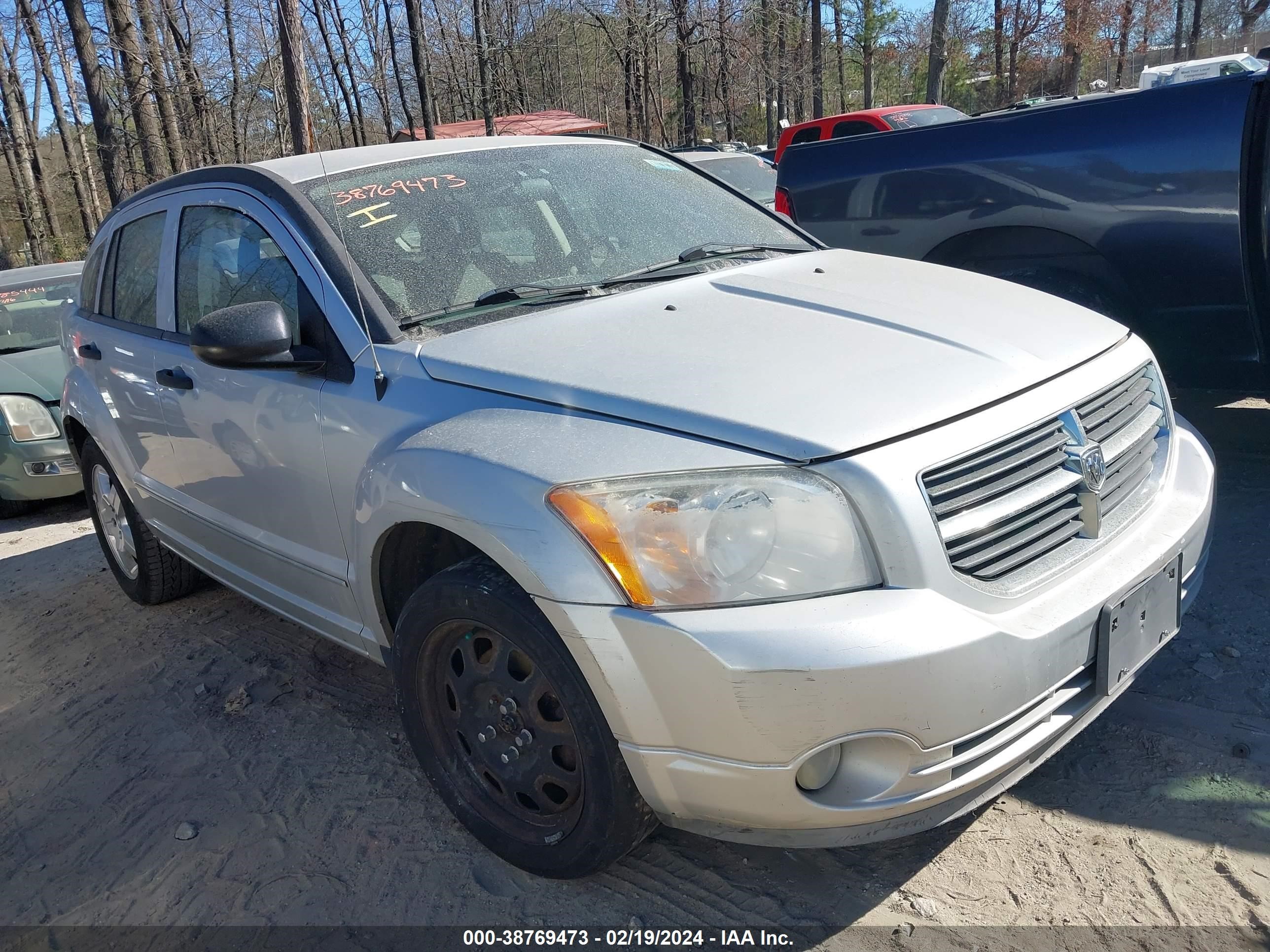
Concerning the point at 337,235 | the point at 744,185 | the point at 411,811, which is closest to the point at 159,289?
the point at 337,235

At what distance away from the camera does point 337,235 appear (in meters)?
2.84

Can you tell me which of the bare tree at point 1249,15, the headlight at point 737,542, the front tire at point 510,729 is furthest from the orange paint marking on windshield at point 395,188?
the bare tree at point 1249,15

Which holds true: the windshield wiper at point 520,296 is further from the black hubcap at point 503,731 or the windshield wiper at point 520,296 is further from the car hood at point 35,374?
the car hood at point 35,374

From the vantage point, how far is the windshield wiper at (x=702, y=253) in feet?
9.87

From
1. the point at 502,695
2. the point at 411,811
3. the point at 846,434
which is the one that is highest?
the point at 846,434

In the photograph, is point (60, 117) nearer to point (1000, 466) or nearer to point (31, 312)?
point (31, 312)

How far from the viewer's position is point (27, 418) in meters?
6.48

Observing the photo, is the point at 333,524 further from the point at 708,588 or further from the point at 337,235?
the point at 708,588

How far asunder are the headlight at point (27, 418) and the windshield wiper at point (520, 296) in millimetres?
4875

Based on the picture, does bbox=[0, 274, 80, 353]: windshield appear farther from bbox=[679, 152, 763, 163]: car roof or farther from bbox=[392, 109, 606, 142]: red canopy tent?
bbox=[392, 109, 606, 142]: red canopy tent

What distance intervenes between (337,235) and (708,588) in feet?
5.19

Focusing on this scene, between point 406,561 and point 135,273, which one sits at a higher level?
point 135,273

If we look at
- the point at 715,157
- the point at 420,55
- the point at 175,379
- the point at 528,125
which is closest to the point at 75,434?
the point at 175,379

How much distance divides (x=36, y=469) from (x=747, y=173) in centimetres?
948
